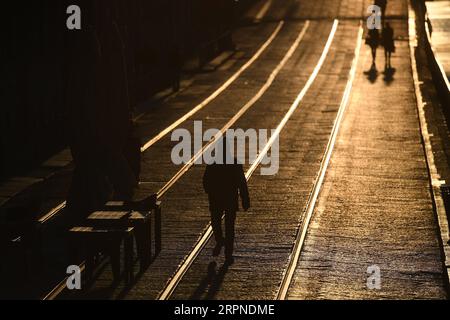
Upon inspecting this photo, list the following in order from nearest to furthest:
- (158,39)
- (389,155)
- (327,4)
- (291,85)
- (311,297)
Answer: (311,297) < (389,155) < (291,85) < (158,39) < (327,4)

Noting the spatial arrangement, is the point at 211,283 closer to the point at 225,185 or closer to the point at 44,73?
the point at 225,185

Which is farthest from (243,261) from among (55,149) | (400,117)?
(400,117)

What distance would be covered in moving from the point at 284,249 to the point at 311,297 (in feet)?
9.94

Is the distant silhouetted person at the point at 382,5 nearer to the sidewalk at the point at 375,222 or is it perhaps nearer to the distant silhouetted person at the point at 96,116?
the sidewalk at the point at 375,222

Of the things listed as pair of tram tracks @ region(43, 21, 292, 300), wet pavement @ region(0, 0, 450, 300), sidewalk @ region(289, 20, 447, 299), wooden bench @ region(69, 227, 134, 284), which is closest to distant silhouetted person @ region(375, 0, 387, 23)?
pair of tram tracks @ region(43, 21, 292, 300)

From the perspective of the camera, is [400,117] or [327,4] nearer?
[400,117]

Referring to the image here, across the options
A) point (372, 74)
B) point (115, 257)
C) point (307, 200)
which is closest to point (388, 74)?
point (372, 74)

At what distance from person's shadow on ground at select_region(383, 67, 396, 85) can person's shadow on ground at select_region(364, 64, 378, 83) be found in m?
0.39

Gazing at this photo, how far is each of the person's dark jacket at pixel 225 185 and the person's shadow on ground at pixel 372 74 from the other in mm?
29339

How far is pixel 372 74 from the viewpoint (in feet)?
164

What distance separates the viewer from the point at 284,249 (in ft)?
66.4

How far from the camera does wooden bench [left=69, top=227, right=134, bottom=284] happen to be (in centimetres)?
1791

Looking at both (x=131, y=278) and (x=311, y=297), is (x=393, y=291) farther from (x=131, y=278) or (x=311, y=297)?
(x=131, y=278)
